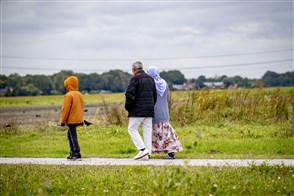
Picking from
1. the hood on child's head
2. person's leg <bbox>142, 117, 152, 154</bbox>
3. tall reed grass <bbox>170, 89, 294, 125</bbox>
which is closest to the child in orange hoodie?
the hood on child's head

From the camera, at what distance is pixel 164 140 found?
44.3ft

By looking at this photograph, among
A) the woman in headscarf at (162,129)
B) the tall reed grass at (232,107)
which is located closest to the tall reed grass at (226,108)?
the tall reed grass at (232,107)

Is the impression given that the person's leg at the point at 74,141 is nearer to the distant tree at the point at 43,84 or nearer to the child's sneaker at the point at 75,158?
the child's sneaker at the point at 75,158

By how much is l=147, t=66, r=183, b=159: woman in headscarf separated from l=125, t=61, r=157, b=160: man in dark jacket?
36 cm

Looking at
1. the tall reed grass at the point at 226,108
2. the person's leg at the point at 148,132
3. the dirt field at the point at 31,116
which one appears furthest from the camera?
the dirt field at the point at 31,116

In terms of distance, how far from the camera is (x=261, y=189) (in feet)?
29.2

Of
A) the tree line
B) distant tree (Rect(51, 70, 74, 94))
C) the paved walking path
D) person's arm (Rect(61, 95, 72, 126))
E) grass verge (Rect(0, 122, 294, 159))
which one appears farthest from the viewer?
distant tree (Rect(51, 70, 74, 94))

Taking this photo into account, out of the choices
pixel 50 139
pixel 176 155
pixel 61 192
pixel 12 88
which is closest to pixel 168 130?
pixel 176 155

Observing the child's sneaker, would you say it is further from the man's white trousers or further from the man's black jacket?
the man's black jacket

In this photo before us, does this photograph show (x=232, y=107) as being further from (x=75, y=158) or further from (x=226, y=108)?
(x=75, y=158)

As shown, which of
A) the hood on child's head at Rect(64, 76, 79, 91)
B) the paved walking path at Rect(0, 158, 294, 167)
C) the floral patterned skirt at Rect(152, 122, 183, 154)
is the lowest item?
the paved walking path at Rect(0, 158, 294, 167)

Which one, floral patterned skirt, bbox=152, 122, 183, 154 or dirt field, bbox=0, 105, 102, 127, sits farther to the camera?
dirt field, bbox=0, 105, 102, 127

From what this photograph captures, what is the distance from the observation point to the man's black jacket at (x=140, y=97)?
13062 millimetres

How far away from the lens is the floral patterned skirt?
1344cm
